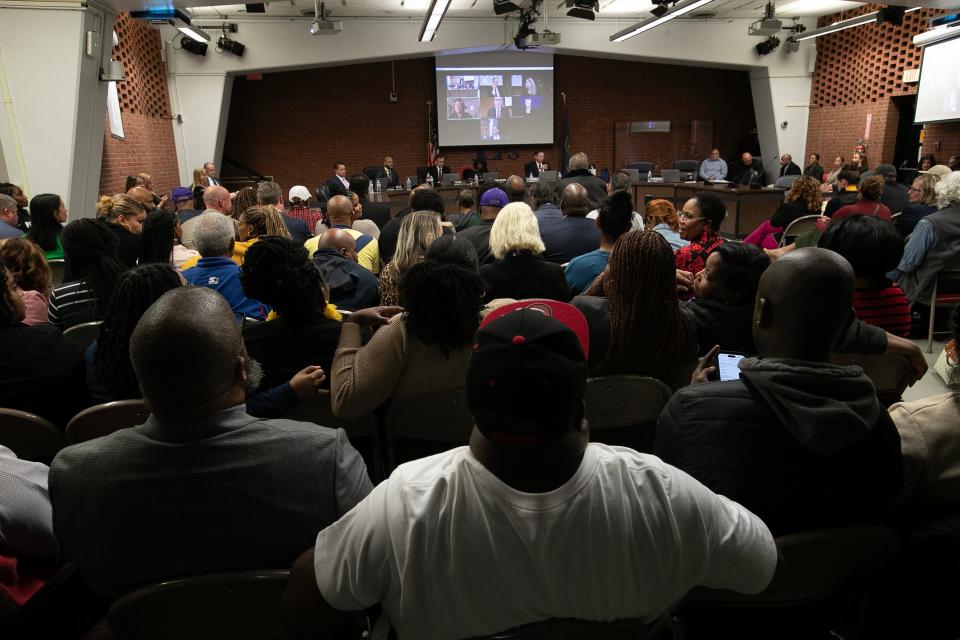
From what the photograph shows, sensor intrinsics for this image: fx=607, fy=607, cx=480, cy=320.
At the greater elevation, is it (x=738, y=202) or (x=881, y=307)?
(x=738, y=202)

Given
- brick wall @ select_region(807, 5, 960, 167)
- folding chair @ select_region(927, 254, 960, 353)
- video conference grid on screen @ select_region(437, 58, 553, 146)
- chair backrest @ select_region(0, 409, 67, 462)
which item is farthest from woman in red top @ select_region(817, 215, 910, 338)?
video conference grid on screen @ select_region(437, 58, 553, 146)

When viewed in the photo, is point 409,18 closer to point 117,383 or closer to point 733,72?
point 733,72

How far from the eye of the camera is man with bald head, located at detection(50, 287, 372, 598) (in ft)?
3.62

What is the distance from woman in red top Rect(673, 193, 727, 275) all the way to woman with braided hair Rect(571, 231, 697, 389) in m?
1.28

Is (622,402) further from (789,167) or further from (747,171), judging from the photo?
(789,167)

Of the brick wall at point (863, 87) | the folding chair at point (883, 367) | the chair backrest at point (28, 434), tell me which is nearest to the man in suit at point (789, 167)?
the brick wall at point (863, 87)

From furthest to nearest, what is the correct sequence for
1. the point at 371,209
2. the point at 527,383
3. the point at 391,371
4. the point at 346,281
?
the point at 371,209
the point at 346,281
the point at 391,371
the point at 527,383

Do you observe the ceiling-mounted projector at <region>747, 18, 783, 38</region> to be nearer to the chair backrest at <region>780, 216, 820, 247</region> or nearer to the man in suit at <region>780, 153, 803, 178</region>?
the man in suit at <region>780, 153, 803, 178</region>

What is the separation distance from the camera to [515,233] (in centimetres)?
310

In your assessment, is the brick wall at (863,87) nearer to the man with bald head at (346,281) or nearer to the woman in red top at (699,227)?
the woman in red top at (699,227)

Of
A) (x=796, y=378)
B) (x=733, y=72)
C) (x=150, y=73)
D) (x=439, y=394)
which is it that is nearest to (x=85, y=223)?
(x=439, y=394)

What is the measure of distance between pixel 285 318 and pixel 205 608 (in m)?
1.20

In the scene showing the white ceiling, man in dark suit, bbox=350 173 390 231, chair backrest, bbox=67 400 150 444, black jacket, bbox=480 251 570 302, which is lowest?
chair backrest, bbox=67 400 150 444

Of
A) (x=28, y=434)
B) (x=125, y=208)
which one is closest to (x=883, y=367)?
(x=28, y=434)
